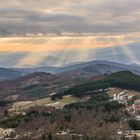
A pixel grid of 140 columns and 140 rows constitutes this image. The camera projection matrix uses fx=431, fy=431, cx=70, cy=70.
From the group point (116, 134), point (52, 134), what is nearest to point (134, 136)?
point (116, 134)

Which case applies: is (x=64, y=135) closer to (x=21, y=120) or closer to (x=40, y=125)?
(x=40, y=125)

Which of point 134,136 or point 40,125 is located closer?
point 134,136

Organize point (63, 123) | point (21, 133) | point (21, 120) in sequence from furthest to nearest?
1. point (21, 120)
2. point (63, 123)
3. point (21, 133)

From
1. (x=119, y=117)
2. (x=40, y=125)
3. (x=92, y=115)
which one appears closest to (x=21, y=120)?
(x=40, y=125)

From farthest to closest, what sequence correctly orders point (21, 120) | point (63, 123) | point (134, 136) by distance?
point (21, 120), point (63, 123), point (134, 136)

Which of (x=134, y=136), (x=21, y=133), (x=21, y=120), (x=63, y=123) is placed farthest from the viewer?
(x=21, y=120)

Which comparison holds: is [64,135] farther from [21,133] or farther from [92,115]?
[92,115]

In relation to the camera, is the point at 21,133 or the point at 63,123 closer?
the point at 21,133

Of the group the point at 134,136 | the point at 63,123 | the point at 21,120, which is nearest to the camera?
the point at 134,136
